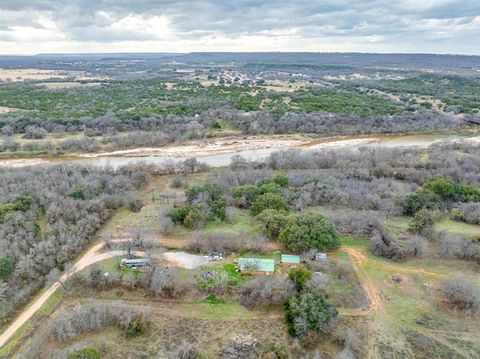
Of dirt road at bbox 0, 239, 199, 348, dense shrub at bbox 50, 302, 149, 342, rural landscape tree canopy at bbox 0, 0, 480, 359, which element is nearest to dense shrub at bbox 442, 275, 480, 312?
rural landscape tree canopy at bbox 0, 0, 480, 359

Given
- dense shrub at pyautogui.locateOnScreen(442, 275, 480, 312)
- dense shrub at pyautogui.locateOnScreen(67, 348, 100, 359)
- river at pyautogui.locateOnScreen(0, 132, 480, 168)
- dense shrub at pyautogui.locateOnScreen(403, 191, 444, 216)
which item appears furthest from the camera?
river at pyautogui.locateOnScreen(0, 132, 480, 168)

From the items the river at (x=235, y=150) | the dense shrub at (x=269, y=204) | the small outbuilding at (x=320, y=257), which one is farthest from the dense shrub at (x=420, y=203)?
the river at (x=235, y=150)

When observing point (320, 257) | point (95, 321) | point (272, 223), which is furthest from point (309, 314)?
point (95, 321)

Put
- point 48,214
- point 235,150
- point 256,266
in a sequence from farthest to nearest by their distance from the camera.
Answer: point 235,150, point 48,214, point 256,266

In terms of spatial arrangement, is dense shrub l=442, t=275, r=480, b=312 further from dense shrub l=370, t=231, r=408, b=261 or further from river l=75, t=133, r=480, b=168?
river l=75, t=133, r=480, b=168

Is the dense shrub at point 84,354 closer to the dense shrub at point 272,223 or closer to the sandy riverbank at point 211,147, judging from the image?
the dense shrub at point 272,223

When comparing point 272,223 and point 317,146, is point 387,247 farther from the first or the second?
point 317,146

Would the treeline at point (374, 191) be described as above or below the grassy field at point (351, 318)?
above

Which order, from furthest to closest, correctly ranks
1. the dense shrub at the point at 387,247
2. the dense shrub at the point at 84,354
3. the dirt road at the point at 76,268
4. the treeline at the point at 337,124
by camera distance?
the treeline at the point at 337,124 → the dense shrub at the point at 387,247 → the dirt road at the point at 76,268 → the dense shrub at the point at 84,354
